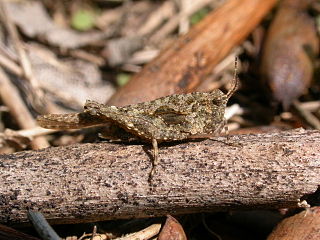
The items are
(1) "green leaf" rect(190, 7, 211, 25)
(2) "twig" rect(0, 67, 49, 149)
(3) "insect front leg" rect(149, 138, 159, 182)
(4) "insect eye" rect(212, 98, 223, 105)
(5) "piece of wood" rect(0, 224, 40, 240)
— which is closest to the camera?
(5) "piece of wood" rect(0, 224, 40, 240)

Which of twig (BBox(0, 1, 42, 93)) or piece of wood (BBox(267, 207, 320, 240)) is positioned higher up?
twig (BBox(0, 1, 42, 93))

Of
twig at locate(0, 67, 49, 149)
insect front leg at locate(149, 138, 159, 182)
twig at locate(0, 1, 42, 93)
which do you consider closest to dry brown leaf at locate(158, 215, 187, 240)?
insect front leg at locate(149, 138, 159, 182)

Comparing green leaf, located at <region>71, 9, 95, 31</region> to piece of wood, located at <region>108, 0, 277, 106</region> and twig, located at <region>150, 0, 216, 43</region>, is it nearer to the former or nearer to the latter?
twig, located at <region>150, 0, 216, 43</region>

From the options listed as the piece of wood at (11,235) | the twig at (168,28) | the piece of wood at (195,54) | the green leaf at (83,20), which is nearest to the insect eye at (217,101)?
the piece of wood at (195,54)

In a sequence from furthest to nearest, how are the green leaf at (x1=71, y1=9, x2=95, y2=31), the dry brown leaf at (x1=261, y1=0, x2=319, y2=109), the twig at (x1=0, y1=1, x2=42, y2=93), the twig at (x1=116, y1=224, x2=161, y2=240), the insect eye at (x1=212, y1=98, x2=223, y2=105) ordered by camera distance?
the green leaf at (x1=71, y1=9, x2=95, y2=31), the twig at (x1=0, y1=1, x2=42, y2=93), the dry brown leaf at (x1=261, y1=0, x2=319, y2=109), the insect eye at (x1=212, y1=98, x2=223, y2=105), the twig at (x1=116, y1=224, x2=161, y2=240)

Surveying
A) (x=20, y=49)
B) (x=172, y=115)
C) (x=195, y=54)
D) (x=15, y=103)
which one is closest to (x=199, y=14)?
(x=195, y=54)

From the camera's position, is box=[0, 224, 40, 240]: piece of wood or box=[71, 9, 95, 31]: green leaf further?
box=[71, 9, 95, 31]: green leaf

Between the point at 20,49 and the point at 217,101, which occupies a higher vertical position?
the point at 20,49

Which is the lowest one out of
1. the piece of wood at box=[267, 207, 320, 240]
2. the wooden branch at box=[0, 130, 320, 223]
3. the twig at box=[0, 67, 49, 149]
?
the piece of wood at box=[267, 207, 320, 240]

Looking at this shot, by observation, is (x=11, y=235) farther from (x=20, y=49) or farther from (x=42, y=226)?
(x=20, y=49)
